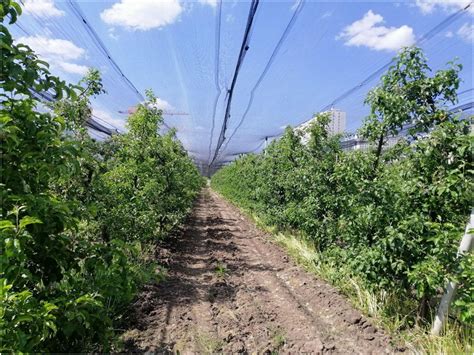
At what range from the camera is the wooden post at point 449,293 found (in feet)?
9.04

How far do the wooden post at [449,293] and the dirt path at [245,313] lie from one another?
46 centimetres

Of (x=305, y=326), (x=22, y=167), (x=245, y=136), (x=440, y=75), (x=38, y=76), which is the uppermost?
(x=245, y=136)

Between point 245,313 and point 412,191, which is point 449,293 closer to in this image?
point 412,191

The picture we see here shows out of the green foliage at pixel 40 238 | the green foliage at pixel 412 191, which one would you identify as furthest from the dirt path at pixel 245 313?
the green foliage at pixel 40 238

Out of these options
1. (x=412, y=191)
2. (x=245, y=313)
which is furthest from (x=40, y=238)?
(x=412, y=191)

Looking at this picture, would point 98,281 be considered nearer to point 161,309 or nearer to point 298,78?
point 161,309

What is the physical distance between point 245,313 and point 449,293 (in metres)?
2.10

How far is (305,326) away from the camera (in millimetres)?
3498

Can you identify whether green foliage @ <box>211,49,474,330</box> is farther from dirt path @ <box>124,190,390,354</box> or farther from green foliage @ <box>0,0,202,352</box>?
green foliage @ <box>0,0,202,352</box>

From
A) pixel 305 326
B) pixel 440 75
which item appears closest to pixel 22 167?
pixel 305 326

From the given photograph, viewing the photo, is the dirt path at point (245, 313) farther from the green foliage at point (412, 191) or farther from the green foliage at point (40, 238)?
the green foliage at point (40, 238)

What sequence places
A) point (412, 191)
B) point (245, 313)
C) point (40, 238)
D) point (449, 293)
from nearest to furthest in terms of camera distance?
point (40, 238)
point (449, 293)
point (412, 191)
point (245, 313)

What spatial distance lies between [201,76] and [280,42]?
2.88 meters

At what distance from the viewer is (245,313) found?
3.85 meters
